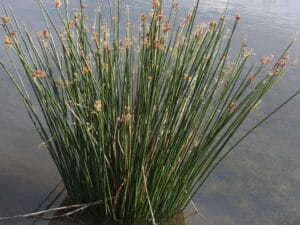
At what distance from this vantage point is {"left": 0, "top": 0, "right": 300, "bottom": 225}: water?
344 cm

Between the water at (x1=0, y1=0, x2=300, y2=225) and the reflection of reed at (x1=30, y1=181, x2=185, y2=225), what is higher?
the reflection of reed at (x1=30, y1=181, x2=185, y2=225)

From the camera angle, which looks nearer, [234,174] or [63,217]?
[63,217]

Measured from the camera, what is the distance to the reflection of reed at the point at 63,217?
2.96 m

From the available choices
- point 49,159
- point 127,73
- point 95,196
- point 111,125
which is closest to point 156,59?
point 127,73

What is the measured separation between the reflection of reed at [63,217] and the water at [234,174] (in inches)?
0.7

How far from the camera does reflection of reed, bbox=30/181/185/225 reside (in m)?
2.96

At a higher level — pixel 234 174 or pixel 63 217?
pixel 63 217

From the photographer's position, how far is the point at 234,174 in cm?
407

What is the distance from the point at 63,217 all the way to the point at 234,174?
160 centimetres

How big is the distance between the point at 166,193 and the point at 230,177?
4.41 feet

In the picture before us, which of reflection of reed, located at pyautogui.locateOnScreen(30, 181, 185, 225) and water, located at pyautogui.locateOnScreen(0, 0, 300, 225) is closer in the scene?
reflection of reed, located at pyautogui.locateOnScreen(30, 181, 185, 225)

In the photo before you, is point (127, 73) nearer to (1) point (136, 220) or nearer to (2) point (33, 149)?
(1) point (136, 220)

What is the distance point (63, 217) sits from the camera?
3.05 metres

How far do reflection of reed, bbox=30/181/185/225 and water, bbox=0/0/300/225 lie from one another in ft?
0.06
